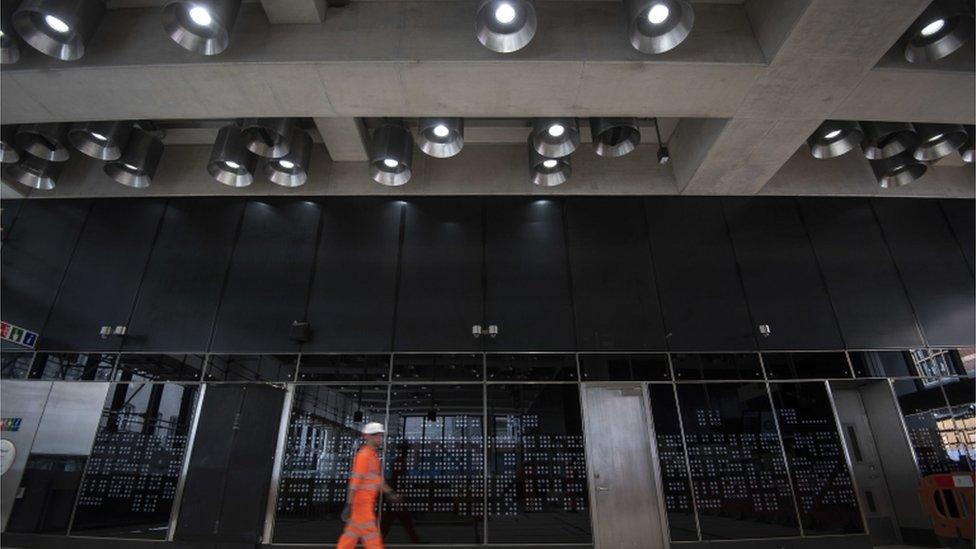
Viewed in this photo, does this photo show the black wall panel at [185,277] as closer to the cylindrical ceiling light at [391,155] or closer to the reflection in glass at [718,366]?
the cylindrical ceiling light at [391,155]

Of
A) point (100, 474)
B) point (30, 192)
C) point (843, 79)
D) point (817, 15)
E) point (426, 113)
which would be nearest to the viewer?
point (817, 15)

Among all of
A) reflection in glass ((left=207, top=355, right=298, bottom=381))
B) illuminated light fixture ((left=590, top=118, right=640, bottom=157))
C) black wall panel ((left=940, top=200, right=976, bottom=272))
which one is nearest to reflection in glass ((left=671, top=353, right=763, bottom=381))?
illuminated light fixture ((left=590, top=118, right=640, bottom=157))

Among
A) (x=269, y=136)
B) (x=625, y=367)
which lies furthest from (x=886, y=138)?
(x=269, y=136)

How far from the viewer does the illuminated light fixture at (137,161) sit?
7152 millimetres

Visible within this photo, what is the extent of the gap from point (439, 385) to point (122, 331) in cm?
504

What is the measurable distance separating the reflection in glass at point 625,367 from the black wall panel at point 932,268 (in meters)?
4.41

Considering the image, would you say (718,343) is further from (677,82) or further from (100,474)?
(100,474)

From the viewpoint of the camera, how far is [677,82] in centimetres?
564

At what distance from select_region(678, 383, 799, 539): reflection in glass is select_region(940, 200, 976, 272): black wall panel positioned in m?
4.90

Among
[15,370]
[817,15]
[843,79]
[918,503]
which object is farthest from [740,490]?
[15,370]

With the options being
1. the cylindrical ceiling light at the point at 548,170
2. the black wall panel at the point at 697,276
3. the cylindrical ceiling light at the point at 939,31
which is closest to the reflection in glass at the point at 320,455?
the cylindrical ceiling light at the point at 548,170

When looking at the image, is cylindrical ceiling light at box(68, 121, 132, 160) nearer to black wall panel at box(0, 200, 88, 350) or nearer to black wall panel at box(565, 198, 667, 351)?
black wall panel at box(0, 200, 88, 350)

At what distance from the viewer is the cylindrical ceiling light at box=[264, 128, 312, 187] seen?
23.3 feet

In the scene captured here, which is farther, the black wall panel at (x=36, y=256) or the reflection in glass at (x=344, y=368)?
the black wall panel at (x=36, y=256)
